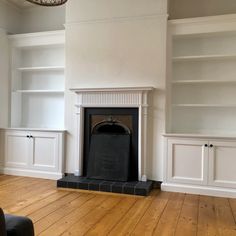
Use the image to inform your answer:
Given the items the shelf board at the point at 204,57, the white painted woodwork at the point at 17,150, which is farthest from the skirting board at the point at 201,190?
the white painted woodwork at the point at 17,150

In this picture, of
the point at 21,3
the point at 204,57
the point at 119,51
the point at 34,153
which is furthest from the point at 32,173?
the point at 204,57

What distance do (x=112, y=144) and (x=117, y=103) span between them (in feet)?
2.10

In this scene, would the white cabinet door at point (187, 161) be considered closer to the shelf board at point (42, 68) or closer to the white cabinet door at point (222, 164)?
the white cabinet door at point (222, 164)

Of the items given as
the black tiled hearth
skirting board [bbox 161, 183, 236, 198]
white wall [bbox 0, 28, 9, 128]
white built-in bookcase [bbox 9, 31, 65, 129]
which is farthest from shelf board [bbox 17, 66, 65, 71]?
skirting board [bbox 161, 183, 236, 198]

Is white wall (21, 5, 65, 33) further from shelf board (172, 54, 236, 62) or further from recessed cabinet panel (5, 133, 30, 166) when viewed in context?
shelf board (172, 54, 236, 62)

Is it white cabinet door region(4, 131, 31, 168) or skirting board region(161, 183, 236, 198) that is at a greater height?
white cabinet door region(4, 131, 31, 168)

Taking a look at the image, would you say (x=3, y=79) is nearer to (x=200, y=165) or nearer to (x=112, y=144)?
(x=112, y=144)

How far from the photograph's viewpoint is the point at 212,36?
409cm

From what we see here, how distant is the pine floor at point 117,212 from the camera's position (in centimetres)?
253

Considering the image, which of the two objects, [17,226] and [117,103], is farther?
[117,103]

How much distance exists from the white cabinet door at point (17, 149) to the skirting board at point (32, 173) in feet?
0.29

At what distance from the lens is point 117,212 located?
2977 mm

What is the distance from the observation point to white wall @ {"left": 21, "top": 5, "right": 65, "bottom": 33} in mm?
4977

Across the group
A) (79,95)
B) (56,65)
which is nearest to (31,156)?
(79,95)
